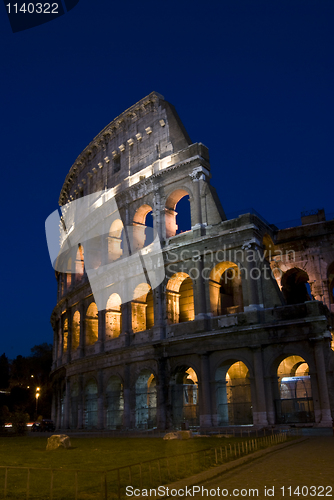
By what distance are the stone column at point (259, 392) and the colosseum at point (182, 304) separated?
48mm

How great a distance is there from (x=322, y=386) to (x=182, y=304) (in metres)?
11.1

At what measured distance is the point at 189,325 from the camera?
25266mm

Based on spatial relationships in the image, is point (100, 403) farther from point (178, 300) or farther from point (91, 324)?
point (178, 300)

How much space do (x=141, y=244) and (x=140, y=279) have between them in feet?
9.78

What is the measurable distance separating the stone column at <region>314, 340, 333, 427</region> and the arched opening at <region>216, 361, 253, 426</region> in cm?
372

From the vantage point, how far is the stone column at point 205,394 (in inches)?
915

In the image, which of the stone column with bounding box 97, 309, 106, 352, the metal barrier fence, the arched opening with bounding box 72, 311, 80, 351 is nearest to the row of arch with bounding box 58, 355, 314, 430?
the stone column with bounding box 97, 309, 106, 352

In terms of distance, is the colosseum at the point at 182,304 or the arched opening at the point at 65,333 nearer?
the colosseum at the point at 182,304

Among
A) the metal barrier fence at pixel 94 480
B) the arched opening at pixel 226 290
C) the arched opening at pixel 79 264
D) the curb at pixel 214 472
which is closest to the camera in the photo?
the metal barrier fence at pixel 94 480

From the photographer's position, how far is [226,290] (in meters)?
30.3

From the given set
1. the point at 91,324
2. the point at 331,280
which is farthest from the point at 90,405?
the point at 331,280

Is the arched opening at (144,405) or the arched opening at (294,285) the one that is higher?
the arched opening at (294,285)

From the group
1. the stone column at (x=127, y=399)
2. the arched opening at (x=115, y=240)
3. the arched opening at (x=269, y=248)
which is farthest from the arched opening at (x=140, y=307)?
the arched opening at (x=269, y=248)

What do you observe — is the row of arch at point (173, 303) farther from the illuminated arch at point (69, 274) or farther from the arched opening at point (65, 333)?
the illuminated arch at point (69, 274)
